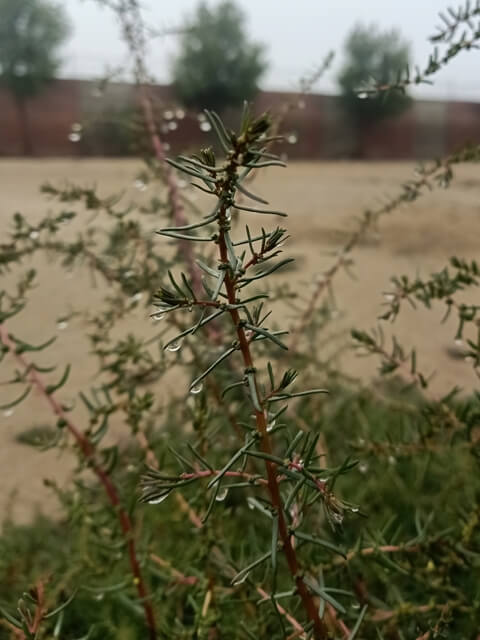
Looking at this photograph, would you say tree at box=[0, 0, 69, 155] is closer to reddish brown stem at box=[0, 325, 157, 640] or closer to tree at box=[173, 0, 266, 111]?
tree at box=[173, 0, 266, 111]

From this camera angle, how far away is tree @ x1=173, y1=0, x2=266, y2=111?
589 cm

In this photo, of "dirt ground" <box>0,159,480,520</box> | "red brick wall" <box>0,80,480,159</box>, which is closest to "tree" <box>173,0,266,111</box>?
"red brick wall" <box>0,80,480,159</box>

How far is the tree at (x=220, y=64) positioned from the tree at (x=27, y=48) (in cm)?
117

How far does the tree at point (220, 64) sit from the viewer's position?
589cm

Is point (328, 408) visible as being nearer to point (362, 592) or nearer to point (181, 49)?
point (362, 592)

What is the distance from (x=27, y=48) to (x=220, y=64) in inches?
70.5

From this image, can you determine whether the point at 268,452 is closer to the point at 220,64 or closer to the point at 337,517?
the point at 337,517

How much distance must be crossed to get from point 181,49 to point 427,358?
5.79m

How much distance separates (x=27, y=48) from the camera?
20.5 feet

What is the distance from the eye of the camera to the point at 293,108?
2.23 ft

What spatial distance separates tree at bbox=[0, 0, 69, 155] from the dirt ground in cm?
399

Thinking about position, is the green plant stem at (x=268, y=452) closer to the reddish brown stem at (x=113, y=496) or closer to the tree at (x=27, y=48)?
the reddish brown stem at (x=113, y=496)

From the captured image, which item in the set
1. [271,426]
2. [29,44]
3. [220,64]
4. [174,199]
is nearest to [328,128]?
[220,64]

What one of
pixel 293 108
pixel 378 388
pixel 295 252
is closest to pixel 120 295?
pixel 293 108
